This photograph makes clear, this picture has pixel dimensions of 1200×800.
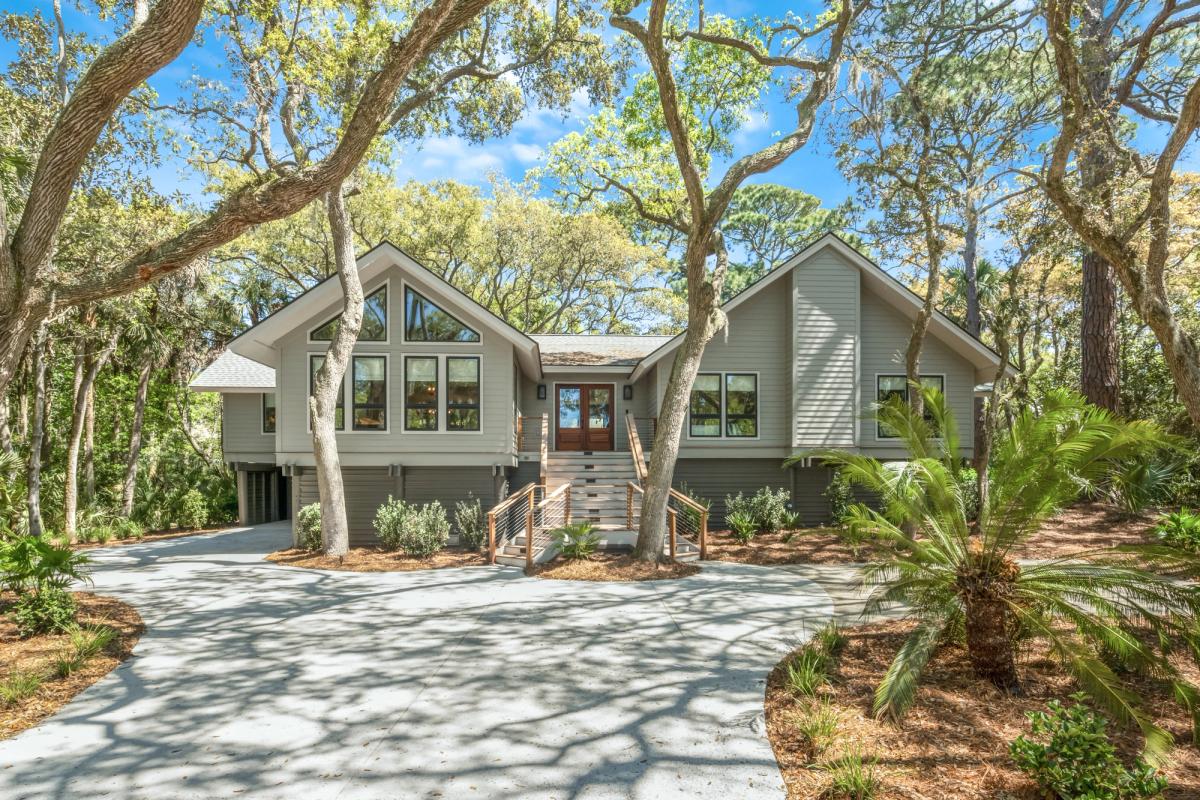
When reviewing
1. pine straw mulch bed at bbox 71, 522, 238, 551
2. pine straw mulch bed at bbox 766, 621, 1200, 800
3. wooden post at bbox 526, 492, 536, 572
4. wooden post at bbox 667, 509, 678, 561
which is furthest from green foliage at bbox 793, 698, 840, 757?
pine straw mulch bed at bbox 71, 522, 238, 551

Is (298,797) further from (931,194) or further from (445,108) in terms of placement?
(931,194)

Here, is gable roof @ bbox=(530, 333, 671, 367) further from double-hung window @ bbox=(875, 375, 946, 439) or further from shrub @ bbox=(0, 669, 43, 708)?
shrub @ bbox=(0, 669, 43, 708)

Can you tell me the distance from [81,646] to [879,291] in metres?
15.3

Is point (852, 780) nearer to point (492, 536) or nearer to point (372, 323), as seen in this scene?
point (492, 536)

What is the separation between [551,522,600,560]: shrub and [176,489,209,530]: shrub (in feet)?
39.3

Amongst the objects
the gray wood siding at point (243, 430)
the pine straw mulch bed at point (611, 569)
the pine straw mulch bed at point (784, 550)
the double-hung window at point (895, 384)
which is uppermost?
the double-hung window at point (895, 384)

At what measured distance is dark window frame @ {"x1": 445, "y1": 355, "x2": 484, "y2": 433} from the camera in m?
12.8

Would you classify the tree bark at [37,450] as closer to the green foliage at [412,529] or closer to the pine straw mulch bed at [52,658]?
the pine straw mulch bed at [52,658]

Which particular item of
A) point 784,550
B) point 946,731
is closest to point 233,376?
point 784,550

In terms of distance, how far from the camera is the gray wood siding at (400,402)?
1243 centimetres

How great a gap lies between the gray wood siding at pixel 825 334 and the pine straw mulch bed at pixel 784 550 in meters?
2.79

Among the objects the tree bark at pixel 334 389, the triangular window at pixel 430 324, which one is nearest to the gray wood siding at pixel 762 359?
the triangular window at pixel 430 324

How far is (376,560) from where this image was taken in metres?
10.9

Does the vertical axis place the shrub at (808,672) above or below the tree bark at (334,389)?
below
